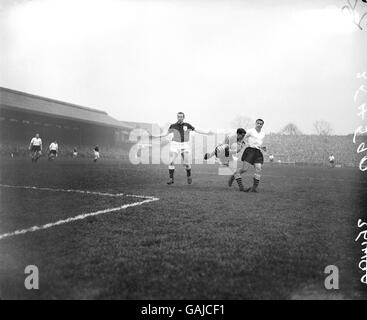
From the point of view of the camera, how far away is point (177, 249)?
4059 millimetres

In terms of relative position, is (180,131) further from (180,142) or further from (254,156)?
(254,156)

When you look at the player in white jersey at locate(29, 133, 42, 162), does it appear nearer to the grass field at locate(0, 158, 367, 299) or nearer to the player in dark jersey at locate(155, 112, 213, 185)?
the player in dark jersey at locate(155, 112, 213, 185)

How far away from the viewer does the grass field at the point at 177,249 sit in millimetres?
3049

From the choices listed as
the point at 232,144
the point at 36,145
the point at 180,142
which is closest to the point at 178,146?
the point at 180,142

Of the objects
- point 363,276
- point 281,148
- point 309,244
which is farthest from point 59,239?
point 281,148

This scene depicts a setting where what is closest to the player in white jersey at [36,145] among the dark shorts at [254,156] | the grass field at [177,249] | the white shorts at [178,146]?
the white shorts at [178,146]

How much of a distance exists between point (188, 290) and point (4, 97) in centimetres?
2893

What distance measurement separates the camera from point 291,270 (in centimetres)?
348

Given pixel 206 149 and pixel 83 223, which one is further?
pixel 206 149

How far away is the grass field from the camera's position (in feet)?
10.0

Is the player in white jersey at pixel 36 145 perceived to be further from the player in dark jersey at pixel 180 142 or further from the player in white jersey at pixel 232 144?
the player in white jersey at pixel 232 144

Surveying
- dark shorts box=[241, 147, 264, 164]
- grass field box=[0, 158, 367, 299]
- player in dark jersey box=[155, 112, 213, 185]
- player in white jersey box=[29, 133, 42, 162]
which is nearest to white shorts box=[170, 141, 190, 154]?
player in dark jersey box=[155, 112, 213, 185]

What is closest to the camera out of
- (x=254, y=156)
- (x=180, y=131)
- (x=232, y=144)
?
(x=254, y=156)

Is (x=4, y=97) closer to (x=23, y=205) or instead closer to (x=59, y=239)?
(x=23, y=205)
